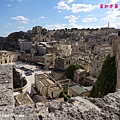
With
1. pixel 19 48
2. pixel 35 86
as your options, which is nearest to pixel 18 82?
pixel 35 86

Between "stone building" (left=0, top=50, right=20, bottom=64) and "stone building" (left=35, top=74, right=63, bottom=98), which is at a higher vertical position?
"stone building" (left=0, top=50, right=20, bottom=64)

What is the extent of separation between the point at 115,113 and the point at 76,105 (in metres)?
0.96

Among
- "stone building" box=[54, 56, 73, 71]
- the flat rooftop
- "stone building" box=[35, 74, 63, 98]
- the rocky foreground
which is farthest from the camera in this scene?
"stone building" box=[54, 56, 73, 71]

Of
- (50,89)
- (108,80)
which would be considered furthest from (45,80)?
(108,80)

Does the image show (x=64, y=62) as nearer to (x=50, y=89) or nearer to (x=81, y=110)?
(x=50, y=89)

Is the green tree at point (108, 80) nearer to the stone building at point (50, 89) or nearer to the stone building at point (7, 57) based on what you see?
the stone building at point (50, 89)

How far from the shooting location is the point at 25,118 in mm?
3758

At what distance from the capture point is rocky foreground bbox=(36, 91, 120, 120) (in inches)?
162

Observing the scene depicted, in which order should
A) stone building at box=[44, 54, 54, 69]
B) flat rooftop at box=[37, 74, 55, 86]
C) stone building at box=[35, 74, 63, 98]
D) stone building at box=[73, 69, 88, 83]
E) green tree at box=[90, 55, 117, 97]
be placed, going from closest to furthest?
green tree at box=[90, 55, 117, 97] → stone building at box=[35, 74, 63, 98] → flat rooftop at box=[37, 74, 55, 86] → stone building at box=[73, 69, 88, 83] → stone building at box=[44, 54, 54, 69]

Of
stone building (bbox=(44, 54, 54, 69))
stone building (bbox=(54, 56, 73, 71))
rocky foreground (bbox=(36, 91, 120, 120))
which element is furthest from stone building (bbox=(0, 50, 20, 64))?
rocky foreground (bbox=(36, 91, 120, 120))

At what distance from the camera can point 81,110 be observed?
4395mm

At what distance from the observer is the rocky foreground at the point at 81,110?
4105mm

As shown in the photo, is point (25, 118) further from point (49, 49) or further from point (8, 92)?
point (49, 49)

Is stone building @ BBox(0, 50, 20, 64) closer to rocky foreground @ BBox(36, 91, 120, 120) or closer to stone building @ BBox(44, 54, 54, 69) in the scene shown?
stone building @ BBox(44, 54, 54, 69)
